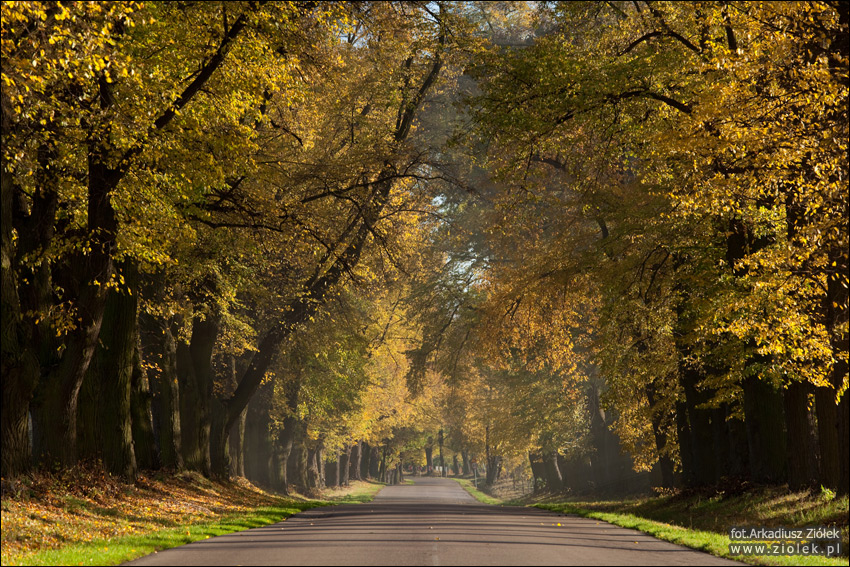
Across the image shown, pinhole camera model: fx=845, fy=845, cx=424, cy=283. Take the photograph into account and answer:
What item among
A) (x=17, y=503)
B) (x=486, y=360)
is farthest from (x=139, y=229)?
(x=486, y=360)

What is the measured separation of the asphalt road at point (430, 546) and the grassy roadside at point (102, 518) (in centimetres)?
68

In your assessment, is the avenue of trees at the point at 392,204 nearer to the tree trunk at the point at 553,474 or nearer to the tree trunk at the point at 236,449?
the tree trunk at the point at 236,449

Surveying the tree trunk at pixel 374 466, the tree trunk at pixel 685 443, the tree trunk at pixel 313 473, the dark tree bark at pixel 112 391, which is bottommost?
the tree trunk at pixel 374 466

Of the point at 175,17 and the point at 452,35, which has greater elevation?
the point at 452,35

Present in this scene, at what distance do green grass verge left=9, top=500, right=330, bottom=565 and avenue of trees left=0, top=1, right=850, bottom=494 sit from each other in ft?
9.36

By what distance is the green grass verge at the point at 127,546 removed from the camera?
10719 mm

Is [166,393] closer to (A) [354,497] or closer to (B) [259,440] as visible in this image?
(B) [259,440]

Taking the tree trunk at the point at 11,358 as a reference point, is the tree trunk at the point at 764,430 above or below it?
below

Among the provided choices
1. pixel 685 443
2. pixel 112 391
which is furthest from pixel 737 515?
pixel 112 391

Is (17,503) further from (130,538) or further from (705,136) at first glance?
(705,136)

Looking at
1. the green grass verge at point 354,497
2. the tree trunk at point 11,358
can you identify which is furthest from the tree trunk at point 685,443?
the tree trunk at point 11,358

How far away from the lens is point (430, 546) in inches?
505

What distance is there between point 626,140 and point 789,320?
6.34m

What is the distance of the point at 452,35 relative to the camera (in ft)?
71.9
